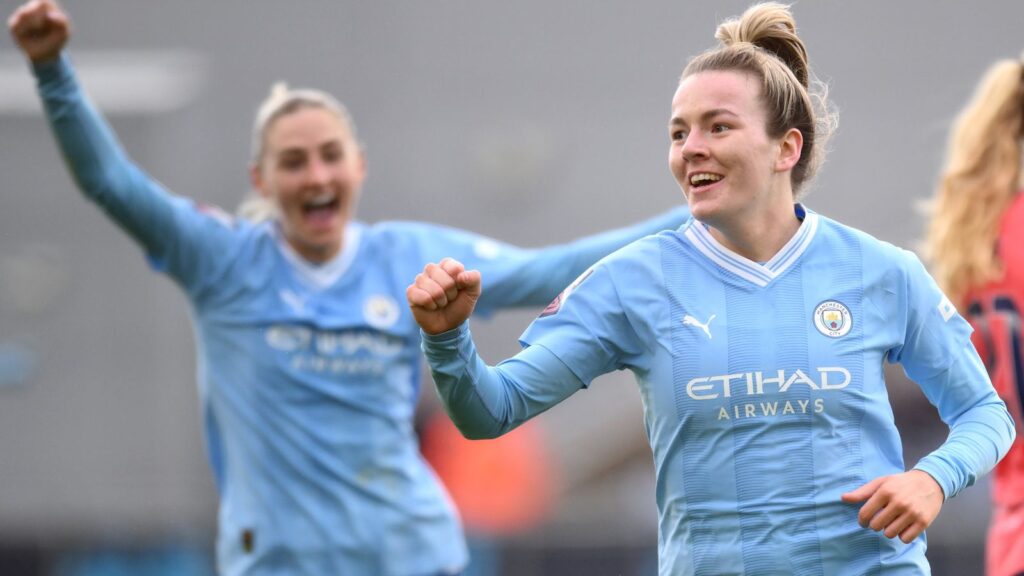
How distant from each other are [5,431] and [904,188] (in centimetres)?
866

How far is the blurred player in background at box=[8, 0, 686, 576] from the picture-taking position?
4.79 m

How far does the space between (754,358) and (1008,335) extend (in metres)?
1.62

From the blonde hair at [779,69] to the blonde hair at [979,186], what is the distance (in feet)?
3.83

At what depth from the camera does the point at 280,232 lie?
516cm

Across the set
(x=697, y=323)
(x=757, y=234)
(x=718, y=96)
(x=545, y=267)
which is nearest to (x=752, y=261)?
(x=757, y=234)

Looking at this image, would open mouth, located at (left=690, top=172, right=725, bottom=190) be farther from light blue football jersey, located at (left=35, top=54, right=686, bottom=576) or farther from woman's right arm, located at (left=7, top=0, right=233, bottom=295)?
woman's right arm, located at (left=7, top=0, right=233, bottom=295)

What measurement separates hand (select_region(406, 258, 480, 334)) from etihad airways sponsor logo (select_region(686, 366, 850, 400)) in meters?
0.56

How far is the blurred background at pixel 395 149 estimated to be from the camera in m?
13.6

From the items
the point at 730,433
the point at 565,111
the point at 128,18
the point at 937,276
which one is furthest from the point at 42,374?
the point at 730,433

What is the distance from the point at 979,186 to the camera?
475 centimetres

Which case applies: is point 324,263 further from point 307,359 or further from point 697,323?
point 697,323

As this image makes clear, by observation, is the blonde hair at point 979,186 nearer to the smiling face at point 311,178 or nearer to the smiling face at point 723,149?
the smiling face at point 723,149

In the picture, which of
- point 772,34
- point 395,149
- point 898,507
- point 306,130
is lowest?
point 898,507

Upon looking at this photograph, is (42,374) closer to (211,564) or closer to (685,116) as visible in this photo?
(211,564)
